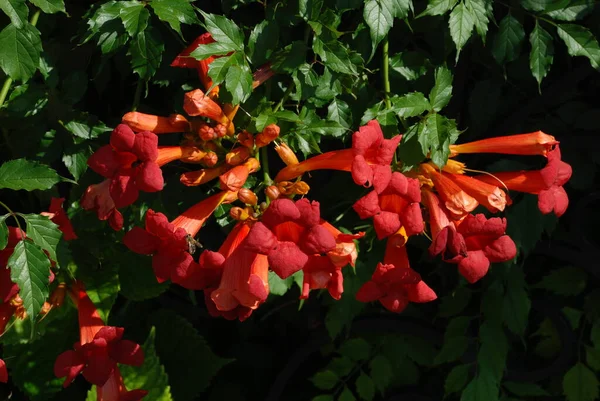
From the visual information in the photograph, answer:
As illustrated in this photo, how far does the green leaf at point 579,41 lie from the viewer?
2.61 meters

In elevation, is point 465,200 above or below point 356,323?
above

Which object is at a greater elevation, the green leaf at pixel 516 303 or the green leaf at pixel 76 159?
the green leaf at pixel 76 159

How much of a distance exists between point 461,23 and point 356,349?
1.96 meters

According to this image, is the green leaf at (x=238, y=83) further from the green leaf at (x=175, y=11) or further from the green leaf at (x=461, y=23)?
the green leaf at (x=461, y=23)

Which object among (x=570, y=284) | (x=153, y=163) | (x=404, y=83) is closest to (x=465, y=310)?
(x=570, y=284)

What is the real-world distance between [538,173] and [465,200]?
12.6 inches

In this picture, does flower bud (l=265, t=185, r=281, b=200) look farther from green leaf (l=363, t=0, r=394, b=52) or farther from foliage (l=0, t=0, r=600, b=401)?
green leaf (l=363, t=0, r=394, b=52)

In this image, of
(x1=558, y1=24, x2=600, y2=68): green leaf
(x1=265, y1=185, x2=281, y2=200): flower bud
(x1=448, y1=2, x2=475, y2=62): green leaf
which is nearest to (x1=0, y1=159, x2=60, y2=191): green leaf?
(x1=265, y1=185, x2=281, y2=200): flower bud

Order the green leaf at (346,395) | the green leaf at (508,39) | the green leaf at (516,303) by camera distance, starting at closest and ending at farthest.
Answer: the green leaf at (508,39)
the green leaf at (516,303)
the green leaf at (346,395)

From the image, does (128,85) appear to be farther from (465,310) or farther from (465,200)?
(465,310)

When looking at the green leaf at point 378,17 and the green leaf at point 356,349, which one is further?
the green leaf at point 356,349

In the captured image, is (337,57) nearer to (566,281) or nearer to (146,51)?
(146,51)

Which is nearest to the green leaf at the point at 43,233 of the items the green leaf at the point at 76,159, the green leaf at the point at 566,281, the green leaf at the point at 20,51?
the green leaf at the point at 76,159

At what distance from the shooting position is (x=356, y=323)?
3773mm
